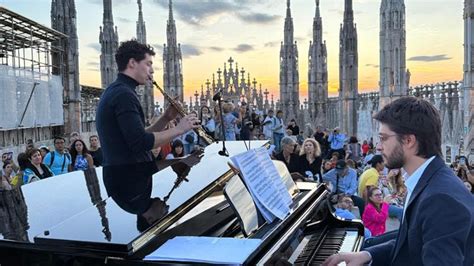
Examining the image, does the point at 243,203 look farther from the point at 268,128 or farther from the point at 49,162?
the point at 268,128

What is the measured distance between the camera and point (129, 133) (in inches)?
112

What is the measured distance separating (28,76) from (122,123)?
14.6m

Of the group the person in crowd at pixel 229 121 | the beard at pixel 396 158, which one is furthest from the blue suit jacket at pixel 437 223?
the person in crowd at pixel 229 121

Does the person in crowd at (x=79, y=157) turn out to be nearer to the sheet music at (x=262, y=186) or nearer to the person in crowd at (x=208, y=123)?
the person in crowd at (x=208, y=123)

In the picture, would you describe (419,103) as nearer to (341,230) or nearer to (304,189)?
(341,230)

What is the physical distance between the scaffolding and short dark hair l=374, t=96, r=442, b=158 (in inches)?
509

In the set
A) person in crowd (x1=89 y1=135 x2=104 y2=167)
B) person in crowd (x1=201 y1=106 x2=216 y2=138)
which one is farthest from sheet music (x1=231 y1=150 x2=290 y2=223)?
person in crowd (x1=201 y1=106 x2=216 y2=138)

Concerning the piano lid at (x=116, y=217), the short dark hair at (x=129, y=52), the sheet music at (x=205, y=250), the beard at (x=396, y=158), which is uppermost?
the short dark hair at (x=129, y=52)

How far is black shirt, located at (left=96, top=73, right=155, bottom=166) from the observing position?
2.86m

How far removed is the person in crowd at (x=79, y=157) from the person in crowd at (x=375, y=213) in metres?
4.45

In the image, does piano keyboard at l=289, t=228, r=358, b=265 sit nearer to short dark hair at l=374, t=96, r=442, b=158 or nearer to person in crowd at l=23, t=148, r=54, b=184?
short dark hair at l=374, t=96, r=442, b=158

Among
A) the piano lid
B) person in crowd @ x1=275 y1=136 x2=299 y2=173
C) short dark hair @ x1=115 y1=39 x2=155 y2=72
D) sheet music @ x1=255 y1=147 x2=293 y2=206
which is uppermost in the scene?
short dark hair @ x1=115 y1=39 x2=155 y2=72

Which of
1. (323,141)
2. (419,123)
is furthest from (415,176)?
(323,141)

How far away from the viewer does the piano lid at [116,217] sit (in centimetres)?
208
